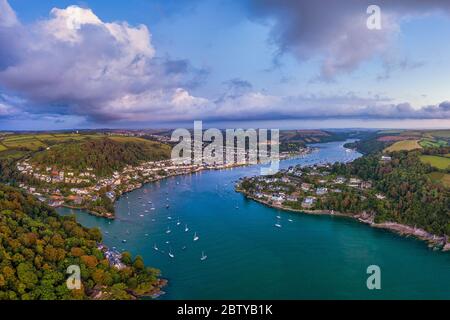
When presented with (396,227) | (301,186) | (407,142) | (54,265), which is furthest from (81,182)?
(407,142)

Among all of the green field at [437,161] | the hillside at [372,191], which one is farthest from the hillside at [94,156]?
the green field at [437,161]

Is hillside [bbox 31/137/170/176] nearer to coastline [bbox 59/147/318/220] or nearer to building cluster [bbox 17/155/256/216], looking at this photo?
building cluster [bbox 17/155/256/216]

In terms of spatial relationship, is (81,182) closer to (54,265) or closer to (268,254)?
(54,265)

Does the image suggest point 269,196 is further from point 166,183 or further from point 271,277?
point 271,277

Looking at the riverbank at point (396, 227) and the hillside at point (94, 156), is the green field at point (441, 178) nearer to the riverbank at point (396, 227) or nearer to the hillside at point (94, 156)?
the riverbank at point (396, 227)
